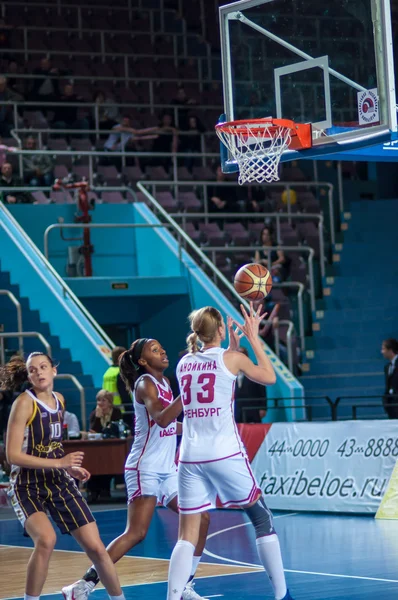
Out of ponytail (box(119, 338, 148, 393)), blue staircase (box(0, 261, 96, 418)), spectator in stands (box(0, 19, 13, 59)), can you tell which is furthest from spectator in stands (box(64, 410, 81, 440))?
spectator in stands (box(0, 19, 13, 59))

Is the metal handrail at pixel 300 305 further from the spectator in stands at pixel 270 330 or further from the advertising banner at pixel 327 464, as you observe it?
the advertising banner at pixel 327 464

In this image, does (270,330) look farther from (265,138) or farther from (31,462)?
(31,462)

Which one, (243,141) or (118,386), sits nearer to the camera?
(243,141)

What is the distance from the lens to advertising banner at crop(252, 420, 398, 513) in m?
13.4

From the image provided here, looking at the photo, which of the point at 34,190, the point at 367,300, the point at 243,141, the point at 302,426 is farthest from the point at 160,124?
the point at 243,141

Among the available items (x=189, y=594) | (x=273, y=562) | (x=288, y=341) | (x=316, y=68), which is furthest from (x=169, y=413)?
(x=288, y=341)

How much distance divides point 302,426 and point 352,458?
99 centimetres

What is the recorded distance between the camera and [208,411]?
7.46 metres

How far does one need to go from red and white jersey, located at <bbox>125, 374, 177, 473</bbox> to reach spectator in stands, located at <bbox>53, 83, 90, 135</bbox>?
15.2 m

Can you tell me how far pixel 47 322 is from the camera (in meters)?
19.1

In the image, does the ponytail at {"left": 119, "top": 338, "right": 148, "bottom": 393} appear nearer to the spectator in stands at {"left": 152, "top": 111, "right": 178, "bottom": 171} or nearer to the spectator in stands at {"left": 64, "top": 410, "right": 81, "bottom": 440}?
the spectator in stands at {"left": 64, "top": 410, "right": 81, "bottom": 440}

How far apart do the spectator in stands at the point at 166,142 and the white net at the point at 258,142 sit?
12437mm

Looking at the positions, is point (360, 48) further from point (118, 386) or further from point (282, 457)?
point (118, 386)

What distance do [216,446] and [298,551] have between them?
3.85 metres
